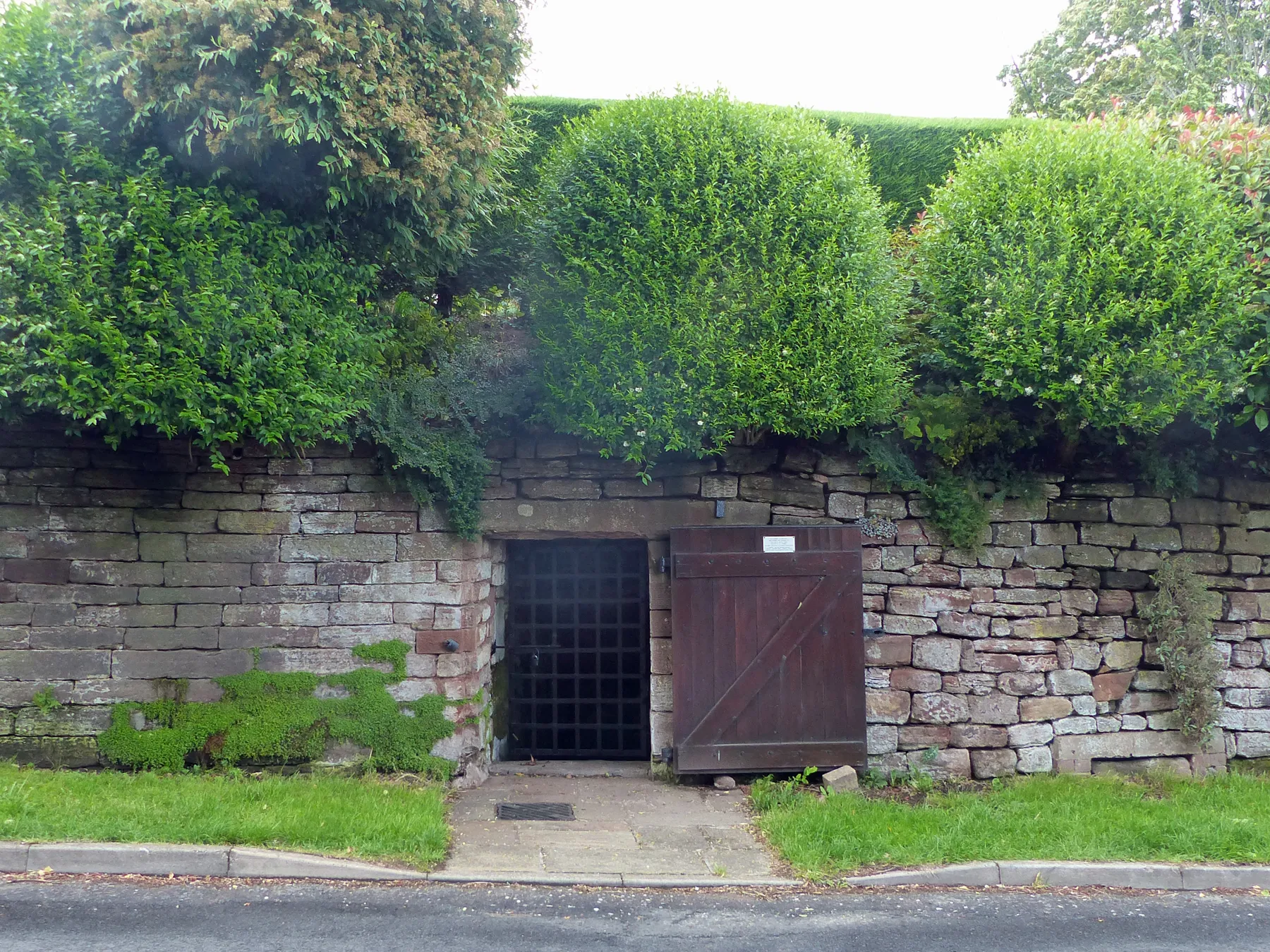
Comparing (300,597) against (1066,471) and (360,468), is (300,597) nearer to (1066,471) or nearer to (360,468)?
(360,468)

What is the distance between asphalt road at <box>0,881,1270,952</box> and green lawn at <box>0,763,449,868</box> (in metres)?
0.32

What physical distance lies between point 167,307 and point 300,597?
2246 millimetres

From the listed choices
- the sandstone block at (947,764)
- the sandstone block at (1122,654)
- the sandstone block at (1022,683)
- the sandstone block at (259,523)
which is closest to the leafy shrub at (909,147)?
the sandstone block at (1122,654)

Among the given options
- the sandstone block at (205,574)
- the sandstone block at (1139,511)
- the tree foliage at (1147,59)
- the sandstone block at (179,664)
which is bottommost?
the sandstone block at (179,664)

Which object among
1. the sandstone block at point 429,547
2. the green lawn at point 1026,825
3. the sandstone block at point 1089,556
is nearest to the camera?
the green lawn at point 1026,825

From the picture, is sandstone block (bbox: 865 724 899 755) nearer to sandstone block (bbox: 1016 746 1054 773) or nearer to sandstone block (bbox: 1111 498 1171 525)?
sandstone block (bbox: 1016 746 1054 773)

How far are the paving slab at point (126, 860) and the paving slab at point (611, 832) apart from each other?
1.32 meters

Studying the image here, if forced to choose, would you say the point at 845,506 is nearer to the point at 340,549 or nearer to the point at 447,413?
the point at 447,413

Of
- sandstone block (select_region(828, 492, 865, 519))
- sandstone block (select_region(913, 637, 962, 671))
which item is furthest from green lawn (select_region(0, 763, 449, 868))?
sandstone block (select_region(913, 637, 962, 671))

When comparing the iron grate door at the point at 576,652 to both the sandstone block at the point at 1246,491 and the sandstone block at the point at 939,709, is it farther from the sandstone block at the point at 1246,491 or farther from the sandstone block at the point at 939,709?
the sandstone block at the point at 1246,491

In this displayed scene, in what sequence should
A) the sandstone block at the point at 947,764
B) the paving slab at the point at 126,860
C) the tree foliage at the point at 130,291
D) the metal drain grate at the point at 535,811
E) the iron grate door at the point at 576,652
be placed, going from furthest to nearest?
1. the iron grate door at the point at 576,652
2. the sandstone block at the point at 947,764
3. the metal drain grate at the point at 535,811
4. the tree foliage at the point at 130,291
5. the paving slab at the point at 126,860

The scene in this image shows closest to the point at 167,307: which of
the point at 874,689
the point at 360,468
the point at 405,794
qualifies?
the point at 360,468

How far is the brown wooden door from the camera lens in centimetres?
687

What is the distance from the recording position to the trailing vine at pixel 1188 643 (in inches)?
277
